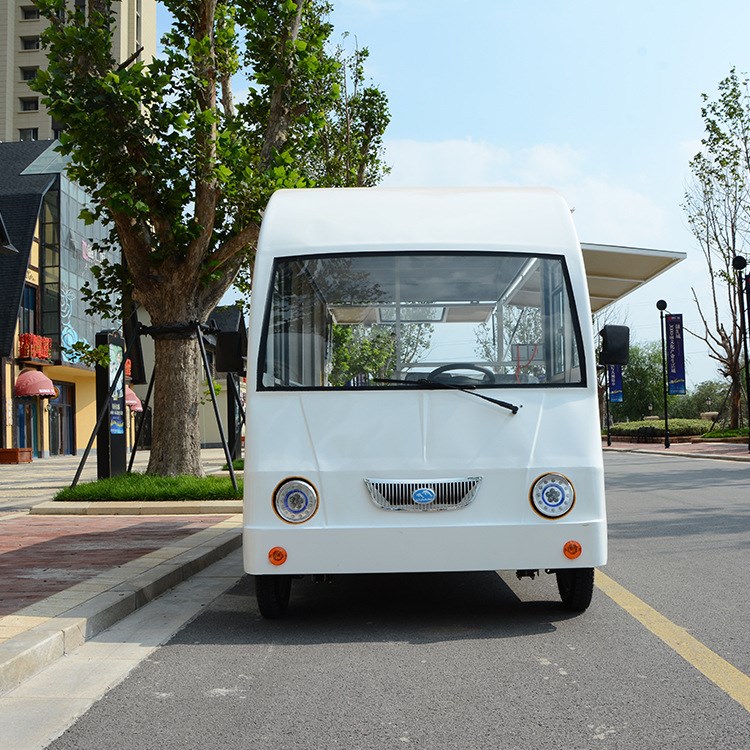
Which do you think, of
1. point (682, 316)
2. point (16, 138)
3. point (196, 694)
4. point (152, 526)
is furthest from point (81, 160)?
point (16, 138)

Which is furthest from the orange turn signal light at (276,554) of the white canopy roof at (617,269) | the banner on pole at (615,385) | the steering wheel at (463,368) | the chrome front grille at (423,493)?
the banner on pole at (615,385)

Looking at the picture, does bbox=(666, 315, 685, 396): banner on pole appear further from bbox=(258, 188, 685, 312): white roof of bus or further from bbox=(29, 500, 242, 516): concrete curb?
bbox=(258, 188, 685, 312): white roof of bus

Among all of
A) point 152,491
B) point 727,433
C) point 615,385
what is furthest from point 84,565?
point 615,385

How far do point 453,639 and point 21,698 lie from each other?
7.73 ft

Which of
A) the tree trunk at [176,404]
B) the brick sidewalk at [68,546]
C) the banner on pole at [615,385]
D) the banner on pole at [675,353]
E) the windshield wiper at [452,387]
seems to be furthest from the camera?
the banner on pole at [615,385]

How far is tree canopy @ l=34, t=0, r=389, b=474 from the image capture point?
14250 millimetres

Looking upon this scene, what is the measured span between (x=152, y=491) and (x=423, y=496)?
8.73m

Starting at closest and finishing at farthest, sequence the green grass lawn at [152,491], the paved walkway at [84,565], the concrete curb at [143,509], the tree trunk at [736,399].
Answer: the paved walkway at [84,565]
the concrete curb at [143,509]
the green grass lawn at [152,491]
the tree trunk at [736,399]

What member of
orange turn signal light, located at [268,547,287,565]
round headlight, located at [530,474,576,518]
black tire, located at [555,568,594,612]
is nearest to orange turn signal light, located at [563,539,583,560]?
round headlight, located at [530,474,576,518]

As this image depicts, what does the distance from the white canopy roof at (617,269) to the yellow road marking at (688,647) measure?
539 centimetres

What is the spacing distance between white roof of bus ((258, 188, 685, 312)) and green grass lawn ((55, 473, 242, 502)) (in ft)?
25.2

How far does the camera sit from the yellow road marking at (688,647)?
4.67 m

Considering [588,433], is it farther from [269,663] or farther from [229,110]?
[229,110]

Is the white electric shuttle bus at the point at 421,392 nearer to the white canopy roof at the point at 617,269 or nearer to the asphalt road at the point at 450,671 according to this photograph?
the asphalt road at the point at 450,671
